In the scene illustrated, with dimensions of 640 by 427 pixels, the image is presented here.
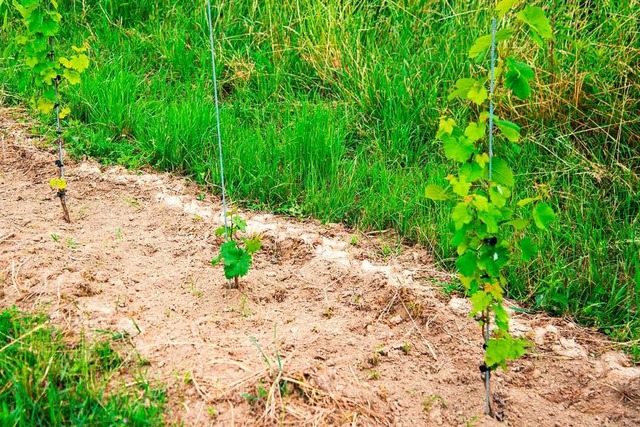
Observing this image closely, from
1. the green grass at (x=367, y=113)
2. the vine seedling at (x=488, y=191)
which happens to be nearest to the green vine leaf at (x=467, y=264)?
the vine seedling at (x=488, y=191)

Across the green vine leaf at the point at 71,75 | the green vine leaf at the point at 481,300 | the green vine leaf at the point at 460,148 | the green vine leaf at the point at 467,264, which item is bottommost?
the green vine leaf at the point at 481,300

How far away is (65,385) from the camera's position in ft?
7.33

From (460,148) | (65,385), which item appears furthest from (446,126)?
(65,385)

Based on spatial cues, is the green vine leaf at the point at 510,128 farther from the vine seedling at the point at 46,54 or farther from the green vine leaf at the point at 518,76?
the vine seedling at the point at 46,54

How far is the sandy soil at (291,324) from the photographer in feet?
7.67

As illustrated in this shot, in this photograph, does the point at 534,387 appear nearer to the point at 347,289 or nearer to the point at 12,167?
the point at 347,289

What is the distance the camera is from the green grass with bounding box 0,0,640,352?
321 cm

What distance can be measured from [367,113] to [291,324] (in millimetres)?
1746

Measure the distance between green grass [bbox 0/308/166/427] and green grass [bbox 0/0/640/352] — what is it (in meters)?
1.39

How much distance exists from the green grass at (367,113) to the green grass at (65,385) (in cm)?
139

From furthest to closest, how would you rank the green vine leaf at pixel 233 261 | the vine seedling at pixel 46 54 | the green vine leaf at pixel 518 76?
the vine seedling at pixel 46 54
the green vine leaf at pixel 233 261
the green vine leaf at pixel 518 76

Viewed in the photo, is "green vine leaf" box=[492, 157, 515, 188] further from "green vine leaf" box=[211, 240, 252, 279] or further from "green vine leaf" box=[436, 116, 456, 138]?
"green vine leaf" box=[211, 240, 252, 279]

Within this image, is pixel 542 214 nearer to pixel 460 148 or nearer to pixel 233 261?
pixel 460 148

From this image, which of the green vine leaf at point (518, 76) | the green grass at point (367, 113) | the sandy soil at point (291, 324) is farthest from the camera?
the green grass at point (367, 113)
